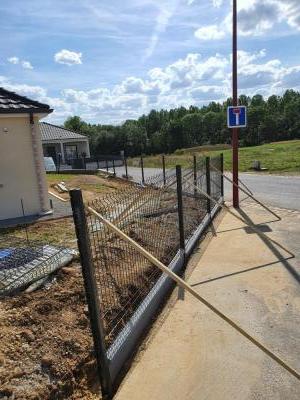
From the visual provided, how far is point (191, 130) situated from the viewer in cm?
10369

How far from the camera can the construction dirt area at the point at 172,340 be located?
394 cm

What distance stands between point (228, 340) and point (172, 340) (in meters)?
0.62

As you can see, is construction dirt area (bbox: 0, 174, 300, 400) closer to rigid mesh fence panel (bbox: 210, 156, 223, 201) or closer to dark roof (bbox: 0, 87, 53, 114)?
dark roof (bbox: 0, 87, 53, 114)

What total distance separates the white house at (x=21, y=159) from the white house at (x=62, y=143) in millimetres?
33103

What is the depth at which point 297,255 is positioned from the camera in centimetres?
785

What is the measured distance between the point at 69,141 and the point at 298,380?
44.2 meters

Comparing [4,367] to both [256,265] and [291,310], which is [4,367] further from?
[256,265]

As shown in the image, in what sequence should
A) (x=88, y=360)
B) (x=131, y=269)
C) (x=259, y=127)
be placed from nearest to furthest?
(x=88, y=360), (x=131, y=269), (x=259, y=127)

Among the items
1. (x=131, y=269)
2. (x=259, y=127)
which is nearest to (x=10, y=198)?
(x=131, y=269)

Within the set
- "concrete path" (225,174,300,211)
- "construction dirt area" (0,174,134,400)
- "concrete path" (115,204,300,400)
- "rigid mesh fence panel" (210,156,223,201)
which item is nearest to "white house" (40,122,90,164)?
"concrete path" (225,174,300,211)

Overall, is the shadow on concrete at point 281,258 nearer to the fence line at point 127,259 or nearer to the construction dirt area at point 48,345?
the fence line at point 127,259

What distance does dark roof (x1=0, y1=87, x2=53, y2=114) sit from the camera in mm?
10875

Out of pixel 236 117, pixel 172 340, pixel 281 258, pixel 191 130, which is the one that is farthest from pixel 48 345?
pixel 191 130

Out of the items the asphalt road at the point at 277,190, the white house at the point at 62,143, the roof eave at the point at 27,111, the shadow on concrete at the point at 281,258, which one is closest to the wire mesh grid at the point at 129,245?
the shadow on concrete at the point at 281,258
